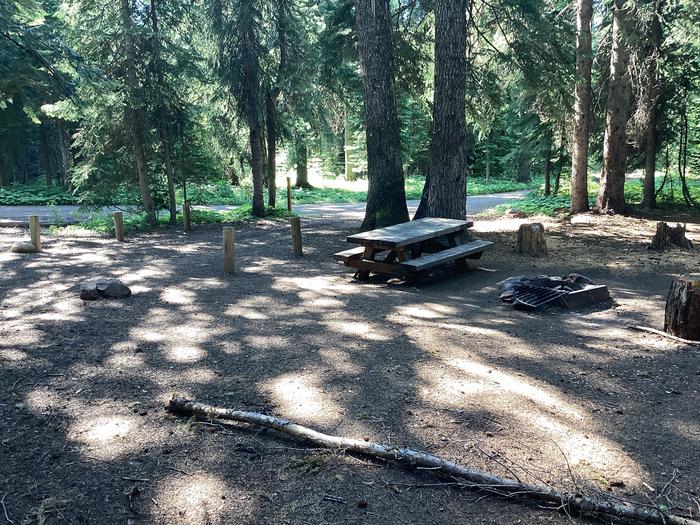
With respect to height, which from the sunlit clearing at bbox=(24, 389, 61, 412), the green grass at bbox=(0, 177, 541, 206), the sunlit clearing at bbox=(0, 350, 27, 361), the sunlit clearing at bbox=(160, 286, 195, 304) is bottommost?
the sunlit clearing at bbox=(24, 389, 61, 412)

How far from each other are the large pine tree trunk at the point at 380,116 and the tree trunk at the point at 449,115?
180 cm

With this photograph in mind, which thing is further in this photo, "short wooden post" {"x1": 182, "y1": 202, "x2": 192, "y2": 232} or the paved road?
the paved road

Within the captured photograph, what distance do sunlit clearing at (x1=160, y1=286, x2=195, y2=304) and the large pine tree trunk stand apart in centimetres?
588

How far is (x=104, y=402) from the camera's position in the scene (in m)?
4.51

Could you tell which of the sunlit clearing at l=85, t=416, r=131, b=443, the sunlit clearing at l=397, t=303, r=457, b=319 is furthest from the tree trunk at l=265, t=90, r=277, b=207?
the sunlit clearing at l=85, t=416, r=131, b=443

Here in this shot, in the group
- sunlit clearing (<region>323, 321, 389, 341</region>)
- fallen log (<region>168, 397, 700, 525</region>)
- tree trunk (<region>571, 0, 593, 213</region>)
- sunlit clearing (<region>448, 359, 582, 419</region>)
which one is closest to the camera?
fallen log (<region>168, 397, 700, 525</region>)

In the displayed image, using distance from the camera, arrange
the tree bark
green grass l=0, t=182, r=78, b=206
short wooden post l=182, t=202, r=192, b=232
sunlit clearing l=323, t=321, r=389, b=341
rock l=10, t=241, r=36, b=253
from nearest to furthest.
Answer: sunlit clearing l=323, t=321, r=389, b=341 < rock l=10, t=241, r=36, b=253 < the tree bark < short wooden post l=182, t=202, r=192, b=232 < green grass l=0, t=182, r=78, b=206

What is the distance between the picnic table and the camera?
871 cm

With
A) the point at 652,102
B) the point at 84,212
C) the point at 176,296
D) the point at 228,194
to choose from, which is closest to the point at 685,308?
the point at 176,296

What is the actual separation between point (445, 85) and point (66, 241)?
413 inches

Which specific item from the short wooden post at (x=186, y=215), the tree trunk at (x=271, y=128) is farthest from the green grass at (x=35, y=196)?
the short wooden post at (x=186, y=215)

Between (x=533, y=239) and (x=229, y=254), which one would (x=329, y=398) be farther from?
(x=533, y=239)

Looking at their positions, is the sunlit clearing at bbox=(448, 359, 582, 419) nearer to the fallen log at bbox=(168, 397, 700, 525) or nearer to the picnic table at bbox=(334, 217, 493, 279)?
the fallen log at bbox=(168, 397, 700, 525)

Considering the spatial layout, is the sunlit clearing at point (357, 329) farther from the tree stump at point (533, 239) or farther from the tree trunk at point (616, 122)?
the tree trunk at point (616, 122)
